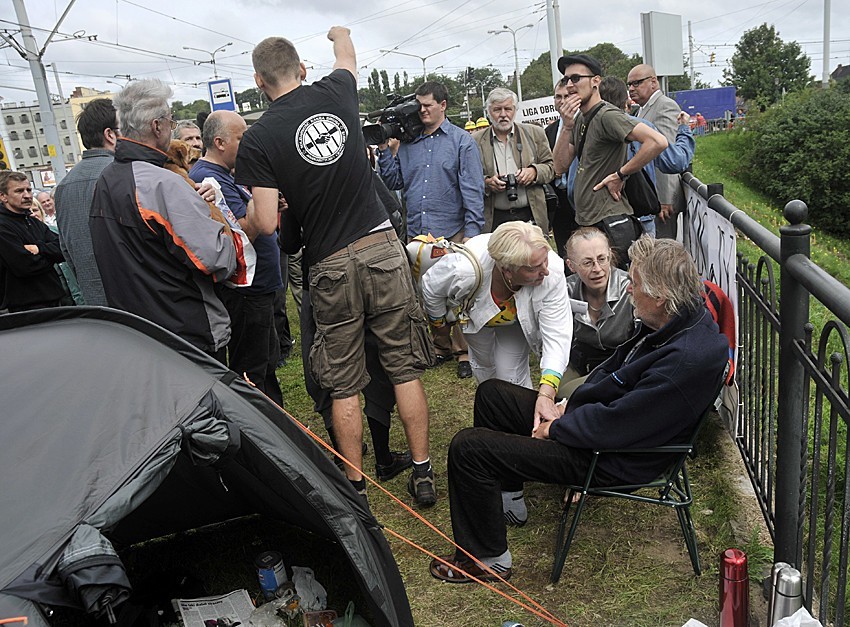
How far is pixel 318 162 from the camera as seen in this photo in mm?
3258

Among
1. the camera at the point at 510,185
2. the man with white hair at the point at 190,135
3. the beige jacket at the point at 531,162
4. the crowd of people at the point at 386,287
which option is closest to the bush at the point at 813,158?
the beige jacket at the point at 531,162

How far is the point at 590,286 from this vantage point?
3367 millimetres

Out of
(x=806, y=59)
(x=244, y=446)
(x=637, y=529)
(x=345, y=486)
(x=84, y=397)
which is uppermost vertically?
(x=806, y=59)

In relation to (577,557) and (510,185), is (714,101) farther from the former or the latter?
(577,557)

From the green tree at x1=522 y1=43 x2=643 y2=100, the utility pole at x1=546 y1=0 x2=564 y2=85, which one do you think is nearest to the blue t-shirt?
the utility pole at x1=546 y1=0 x2=564 y2=85

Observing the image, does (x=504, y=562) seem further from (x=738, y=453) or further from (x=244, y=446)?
(x=738, y=453)

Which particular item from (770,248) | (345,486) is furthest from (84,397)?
(770,248)

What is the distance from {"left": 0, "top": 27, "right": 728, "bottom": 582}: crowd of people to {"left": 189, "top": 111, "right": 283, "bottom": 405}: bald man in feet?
0.04

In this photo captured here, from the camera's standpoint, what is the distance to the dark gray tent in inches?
73.7

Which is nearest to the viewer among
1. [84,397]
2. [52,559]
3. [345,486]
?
[52,559]

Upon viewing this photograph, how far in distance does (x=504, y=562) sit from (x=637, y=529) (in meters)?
0.68

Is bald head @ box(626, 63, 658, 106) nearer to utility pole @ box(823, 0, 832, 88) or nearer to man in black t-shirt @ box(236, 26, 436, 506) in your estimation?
man in black t-shirt @ box(236, 26, 436, 506)

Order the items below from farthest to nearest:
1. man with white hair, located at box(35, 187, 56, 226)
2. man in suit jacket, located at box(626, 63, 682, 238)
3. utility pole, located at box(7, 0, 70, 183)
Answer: utility pole, located at box(7, 0, 70, 183) → man with white hair, located at box(35, 187, 56, 226) → man in suit jacket, located at box(626, 63, 682, 238)

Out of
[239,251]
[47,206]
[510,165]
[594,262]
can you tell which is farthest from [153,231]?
[47,206]
